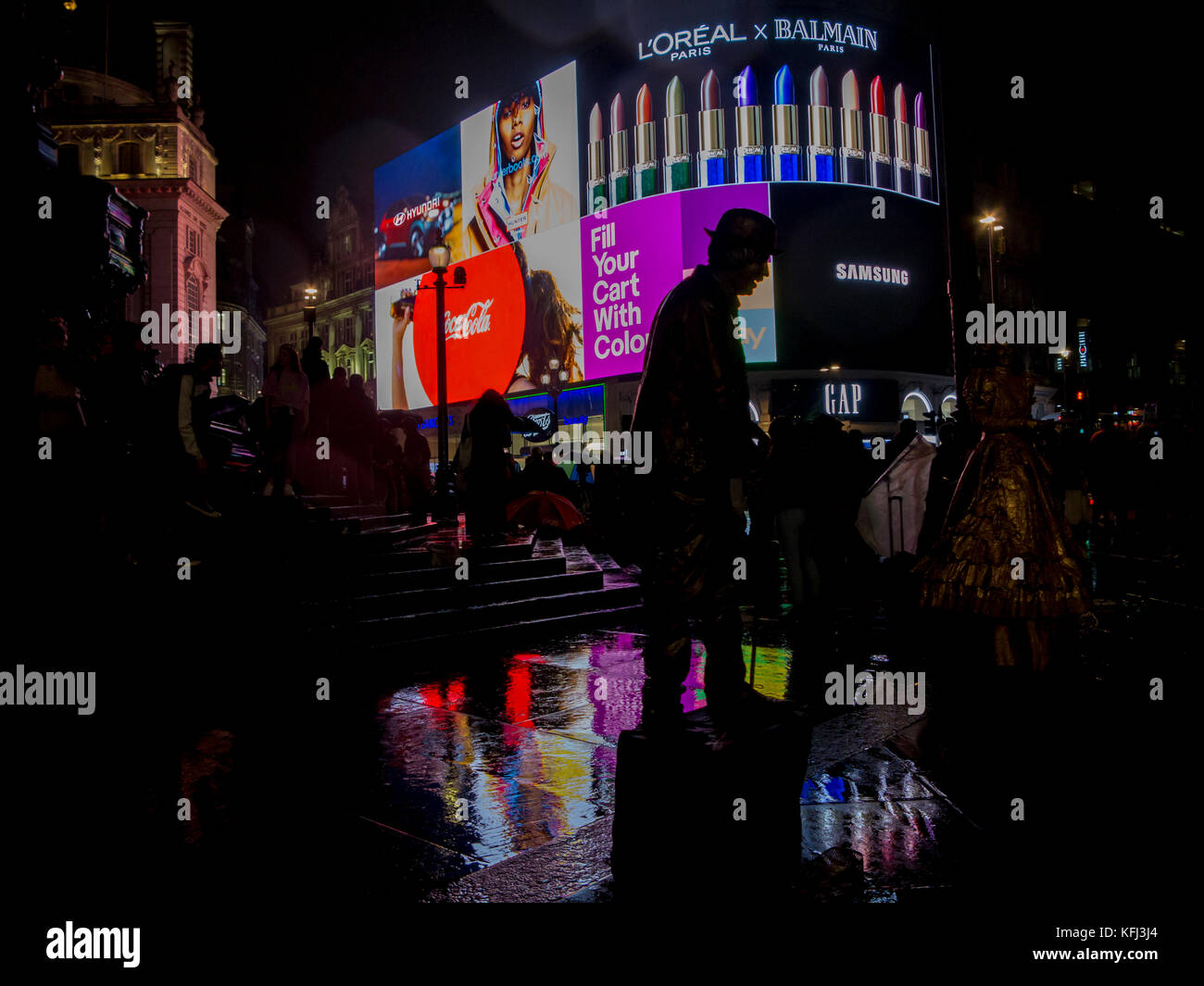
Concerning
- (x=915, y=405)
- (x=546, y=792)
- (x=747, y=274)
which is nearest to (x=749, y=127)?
(x=915, y=405)

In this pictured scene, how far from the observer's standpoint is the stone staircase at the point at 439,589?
21.9 ft

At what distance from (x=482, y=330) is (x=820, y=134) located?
Result: 1819cm

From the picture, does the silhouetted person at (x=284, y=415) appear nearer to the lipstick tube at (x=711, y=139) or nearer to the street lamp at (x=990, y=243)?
the street lamp at (x=990, y=243)

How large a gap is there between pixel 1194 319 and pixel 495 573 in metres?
8.54

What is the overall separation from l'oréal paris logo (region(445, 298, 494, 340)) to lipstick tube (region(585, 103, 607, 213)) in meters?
7.78

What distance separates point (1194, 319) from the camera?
30.5 feet

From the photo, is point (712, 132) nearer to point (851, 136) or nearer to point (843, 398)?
point (851, 136)

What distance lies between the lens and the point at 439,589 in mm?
7566

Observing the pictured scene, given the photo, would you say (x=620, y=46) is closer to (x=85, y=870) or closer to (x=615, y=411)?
(x=615, y=411)

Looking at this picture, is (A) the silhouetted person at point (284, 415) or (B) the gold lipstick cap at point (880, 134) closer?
(A) the silhouetted person at point (284, 415)

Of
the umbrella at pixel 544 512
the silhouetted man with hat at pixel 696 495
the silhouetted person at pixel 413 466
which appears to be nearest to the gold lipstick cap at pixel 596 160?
the silhouetted person at pixel 413 466

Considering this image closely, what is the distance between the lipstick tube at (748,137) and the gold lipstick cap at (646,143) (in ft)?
11.1

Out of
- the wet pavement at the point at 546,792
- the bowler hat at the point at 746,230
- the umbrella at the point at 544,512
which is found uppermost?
the bowler hat at the point at 746,230
